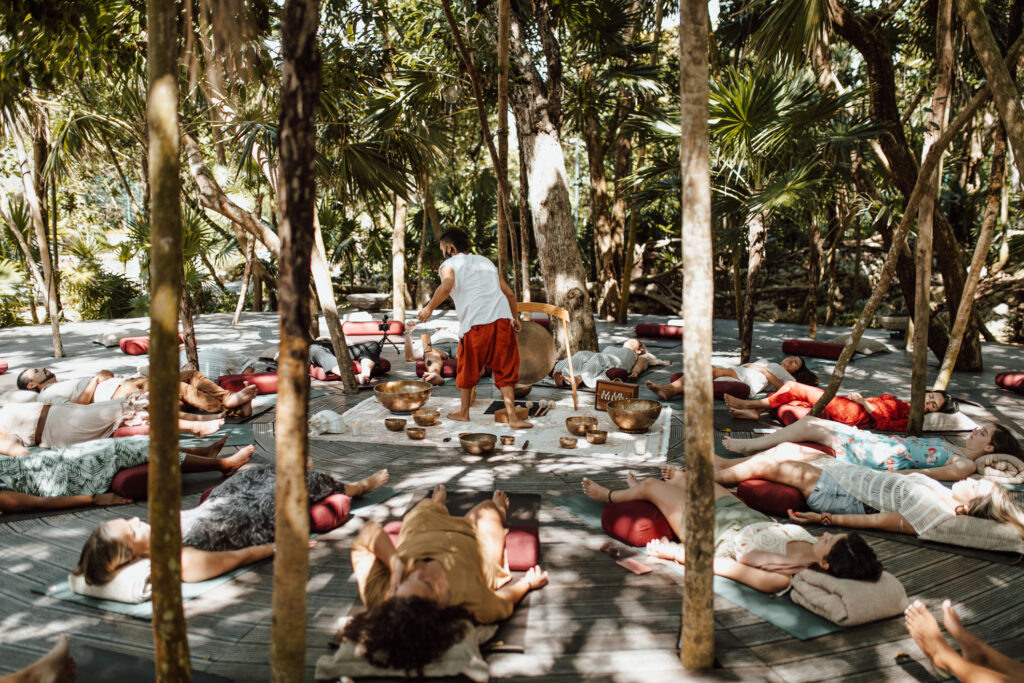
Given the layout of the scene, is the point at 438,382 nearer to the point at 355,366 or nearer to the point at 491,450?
the point at 355,366

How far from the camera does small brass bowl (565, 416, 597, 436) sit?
5.11 meters

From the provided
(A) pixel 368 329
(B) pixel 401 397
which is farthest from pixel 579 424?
(A) pixel 368 329

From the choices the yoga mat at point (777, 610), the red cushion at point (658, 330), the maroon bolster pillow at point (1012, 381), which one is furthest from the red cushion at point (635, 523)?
the red cushion at point (658, 330)

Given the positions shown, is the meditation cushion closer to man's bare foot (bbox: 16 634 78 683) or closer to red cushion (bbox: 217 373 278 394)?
man's bare foot (bbox: 16 634 78 683)

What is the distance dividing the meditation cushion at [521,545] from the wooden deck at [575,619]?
0.32 ft

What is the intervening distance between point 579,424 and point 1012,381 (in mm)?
4776

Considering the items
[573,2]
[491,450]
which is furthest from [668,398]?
[573,2]

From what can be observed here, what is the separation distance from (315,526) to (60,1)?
3845 mm

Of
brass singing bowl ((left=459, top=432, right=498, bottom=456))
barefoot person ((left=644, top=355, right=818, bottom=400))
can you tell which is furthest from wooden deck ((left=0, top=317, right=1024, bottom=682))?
barefoot person ((left=644, top=355, right=818, bottom=400))

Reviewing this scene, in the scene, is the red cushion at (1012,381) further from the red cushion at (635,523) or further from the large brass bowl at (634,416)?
the red cushion at (635,523)

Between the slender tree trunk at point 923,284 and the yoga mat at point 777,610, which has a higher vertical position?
the slender tree trunk at point 923,284

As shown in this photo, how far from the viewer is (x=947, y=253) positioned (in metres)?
6.89

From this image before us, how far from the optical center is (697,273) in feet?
6.79

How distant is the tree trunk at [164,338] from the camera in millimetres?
1693
